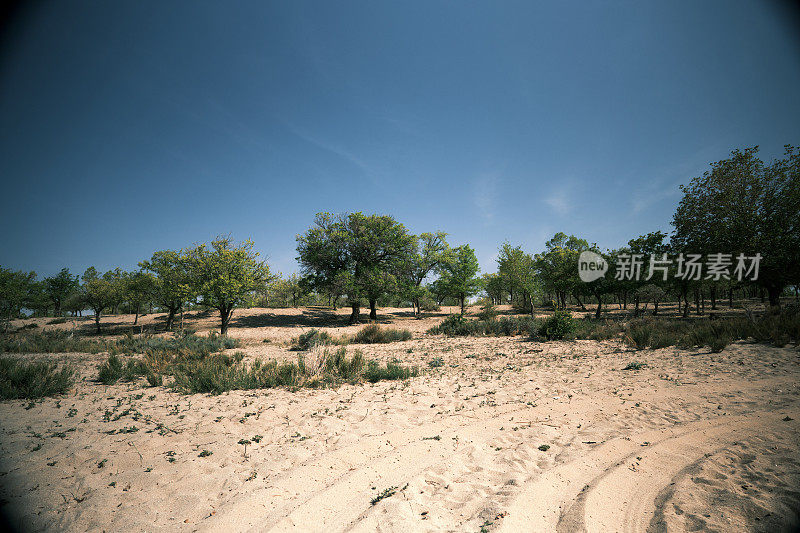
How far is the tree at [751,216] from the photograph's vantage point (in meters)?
20.5

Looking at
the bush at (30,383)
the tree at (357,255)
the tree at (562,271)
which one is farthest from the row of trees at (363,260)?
the bush at (30,383)

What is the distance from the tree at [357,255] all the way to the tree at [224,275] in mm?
7063

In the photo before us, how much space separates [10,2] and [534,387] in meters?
12.9

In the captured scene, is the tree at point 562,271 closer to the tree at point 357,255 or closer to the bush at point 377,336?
the tree at point 357,255

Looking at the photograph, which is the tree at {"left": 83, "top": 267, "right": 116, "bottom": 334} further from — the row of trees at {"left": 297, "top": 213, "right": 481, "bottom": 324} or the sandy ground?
the sandy ground

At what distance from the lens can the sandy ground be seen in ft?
10.5

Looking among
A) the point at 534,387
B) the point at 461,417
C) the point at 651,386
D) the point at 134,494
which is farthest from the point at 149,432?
the point at 651,386

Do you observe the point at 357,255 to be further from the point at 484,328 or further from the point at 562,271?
the point at 562,271

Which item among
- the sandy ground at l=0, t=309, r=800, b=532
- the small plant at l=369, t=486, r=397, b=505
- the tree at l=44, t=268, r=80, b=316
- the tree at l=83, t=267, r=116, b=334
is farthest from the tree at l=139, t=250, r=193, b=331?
the tree at l=44, t=268, r=80, b=316

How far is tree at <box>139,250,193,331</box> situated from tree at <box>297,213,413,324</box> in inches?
409

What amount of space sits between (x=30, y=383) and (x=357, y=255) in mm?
Result: 25269

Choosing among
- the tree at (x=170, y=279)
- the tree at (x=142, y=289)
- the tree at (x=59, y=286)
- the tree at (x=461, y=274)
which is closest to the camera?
the tree at (x=170, y=279)

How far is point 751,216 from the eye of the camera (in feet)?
69.5

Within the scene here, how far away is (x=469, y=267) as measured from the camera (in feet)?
122
